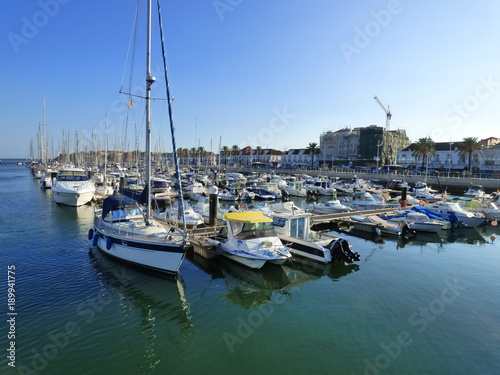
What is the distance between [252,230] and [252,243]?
97 centimetres

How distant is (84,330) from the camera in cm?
1183

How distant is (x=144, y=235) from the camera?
17.4 meters

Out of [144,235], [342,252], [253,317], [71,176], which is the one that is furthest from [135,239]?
[71,176]

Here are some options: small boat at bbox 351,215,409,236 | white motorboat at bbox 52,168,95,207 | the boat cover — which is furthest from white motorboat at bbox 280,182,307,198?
the boat cover

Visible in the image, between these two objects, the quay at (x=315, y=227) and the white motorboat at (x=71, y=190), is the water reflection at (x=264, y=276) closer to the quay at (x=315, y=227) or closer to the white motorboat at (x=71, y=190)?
the quay at (x=315, y=227)

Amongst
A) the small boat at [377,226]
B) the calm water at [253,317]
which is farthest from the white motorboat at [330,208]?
the calm water at [253,317]

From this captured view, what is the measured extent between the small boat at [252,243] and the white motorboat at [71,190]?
95.2 feet

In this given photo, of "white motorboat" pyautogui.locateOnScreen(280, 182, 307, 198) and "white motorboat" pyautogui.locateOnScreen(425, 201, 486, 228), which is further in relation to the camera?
"white motorboat" pyautogui.locateOnScreen(280, 182, 307, 198)

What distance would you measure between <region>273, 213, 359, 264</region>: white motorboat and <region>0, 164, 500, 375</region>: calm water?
774 millimetres

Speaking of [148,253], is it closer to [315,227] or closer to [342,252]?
[342,252]

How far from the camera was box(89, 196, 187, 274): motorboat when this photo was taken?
640 inches

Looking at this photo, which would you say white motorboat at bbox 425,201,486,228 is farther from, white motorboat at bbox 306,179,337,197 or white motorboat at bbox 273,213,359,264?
white motorboat at bbox 306,179,337,197

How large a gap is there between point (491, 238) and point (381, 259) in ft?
47.4

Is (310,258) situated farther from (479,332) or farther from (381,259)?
(479,332)
